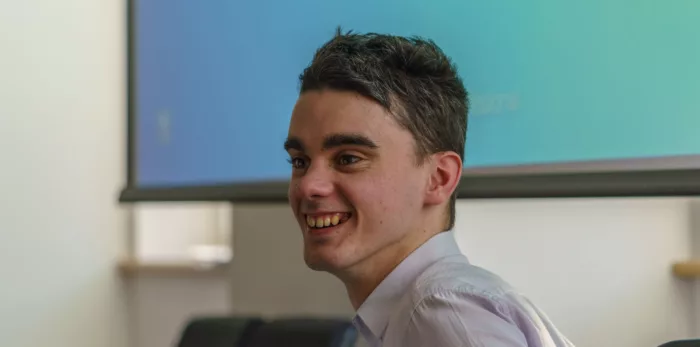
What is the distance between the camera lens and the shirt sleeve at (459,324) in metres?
0.83

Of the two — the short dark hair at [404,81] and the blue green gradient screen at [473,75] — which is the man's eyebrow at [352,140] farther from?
the blue green gradient screen at [473,75]

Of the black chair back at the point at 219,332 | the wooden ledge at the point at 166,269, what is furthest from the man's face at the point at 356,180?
the wooden ledge at the point at 166,269

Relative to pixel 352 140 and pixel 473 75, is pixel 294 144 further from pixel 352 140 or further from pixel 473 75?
pixel 473 75

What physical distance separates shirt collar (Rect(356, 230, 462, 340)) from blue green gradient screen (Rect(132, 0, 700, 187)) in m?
0.55

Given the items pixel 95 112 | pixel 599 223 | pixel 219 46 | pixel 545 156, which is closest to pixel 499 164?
pixel 545 156

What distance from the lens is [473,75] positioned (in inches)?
65.9

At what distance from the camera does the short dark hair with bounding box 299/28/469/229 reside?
108cm

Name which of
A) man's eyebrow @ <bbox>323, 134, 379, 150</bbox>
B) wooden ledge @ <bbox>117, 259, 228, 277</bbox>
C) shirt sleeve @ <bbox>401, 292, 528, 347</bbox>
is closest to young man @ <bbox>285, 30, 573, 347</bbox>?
man's eyebrow @ <bbox>323, 134, 379, 150</bbox>

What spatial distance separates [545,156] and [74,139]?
1.71 metres

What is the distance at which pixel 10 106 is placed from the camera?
7.86 ft

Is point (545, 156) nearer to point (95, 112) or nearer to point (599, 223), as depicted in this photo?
point (599, 223)

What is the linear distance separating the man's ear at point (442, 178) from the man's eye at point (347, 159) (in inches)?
4.6

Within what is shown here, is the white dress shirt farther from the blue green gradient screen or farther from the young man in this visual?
the blue green gradient screen

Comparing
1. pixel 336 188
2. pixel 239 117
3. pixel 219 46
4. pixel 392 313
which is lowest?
pixel 392 313
